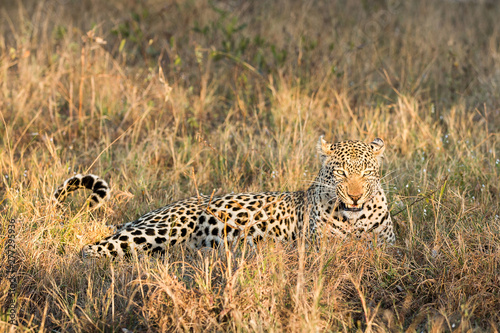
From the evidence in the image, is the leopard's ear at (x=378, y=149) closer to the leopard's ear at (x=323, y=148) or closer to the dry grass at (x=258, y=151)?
the leopard's ear at (x=323, y=148)

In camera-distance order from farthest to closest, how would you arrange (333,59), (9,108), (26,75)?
(333,59) < (26,75) < (9,108)

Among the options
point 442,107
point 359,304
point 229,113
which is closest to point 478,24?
point 442,107

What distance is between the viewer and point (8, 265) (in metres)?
4.20

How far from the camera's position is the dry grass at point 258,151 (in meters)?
3.75

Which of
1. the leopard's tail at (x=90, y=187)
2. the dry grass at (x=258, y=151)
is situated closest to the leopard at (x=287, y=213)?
the leopard's tail at (x=90, y=187)

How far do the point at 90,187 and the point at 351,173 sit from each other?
2237 mm

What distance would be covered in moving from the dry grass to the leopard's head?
38cm

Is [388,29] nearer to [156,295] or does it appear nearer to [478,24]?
[478,24]

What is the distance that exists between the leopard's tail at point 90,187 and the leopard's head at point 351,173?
6.19ft

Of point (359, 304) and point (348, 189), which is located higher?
point (348, 189)

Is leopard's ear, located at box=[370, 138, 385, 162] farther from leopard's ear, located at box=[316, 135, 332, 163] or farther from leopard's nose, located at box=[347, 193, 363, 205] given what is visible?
leopard's nose, located at box=[347, 193, 363, 205]

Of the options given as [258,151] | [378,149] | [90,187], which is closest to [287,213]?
[378,149]

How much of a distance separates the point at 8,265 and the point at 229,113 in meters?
3.63

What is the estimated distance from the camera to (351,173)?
15.0ft
